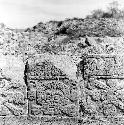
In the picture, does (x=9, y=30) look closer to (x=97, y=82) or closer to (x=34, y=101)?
(x=34, y=101)

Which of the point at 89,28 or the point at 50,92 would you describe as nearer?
the point at 50,92

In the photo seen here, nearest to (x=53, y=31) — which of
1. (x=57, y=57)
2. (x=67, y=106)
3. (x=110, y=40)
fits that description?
(x=57, y=57)

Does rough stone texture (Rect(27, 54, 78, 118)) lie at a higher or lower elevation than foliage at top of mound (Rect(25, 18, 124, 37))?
lower

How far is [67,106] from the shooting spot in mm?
2559

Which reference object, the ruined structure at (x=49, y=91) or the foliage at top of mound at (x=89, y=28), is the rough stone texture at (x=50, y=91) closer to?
the ruined structure at (x=49, y=91)

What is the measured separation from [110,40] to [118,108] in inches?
24.2

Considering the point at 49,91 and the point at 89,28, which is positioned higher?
the point at 89,28

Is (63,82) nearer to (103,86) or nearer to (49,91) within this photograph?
(49,91)

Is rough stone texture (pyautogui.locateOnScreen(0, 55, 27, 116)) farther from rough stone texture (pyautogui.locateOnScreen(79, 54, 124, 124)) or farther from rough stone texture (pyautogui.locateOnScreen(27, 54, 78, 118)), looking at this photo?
rough stone texture (pyautogui.locateOnScreen(79, 54, 124, 124))

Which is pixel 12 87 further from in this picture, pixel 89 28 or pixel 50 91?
pixel 89 28

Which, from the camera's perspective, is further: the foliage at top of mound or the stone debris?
the foliage at top of mound

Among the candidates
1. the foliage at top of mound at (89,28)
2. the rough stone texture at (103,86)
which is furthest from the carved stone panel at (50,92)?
the foliage at top of mound at (89,28)

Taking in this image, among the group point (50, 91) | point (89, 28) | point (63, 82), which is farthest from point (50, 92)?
point (89, 28)

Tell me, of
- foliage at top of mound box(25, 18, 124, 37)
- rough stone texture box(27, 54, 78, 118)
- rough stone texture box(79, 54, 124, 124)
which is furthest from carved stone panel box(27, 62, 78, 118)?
foliage at top of mound box(25, 18, 124, 37)
